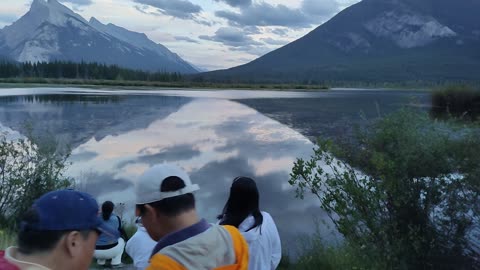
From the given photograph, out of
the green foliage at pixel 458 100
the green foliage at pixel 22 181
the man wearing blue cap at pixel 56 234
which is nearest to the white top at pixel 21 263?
the man wearing blue cap at pixel 56 234

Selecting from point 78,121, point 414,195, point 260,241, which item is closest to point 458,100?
point 78,121

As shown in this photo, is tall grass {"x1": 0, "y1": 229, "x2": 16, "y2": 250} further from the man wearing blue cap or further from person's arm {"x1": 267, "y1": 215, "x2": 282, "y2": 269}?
the man wearing blue cap

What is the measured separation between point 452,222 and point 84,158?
12.3 m

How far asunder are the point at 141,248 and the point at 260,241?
1.01 metres

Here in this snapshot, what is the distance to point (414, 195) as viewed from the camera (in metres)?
5.45

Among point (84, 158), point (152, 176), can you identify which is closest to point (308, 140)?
point (84, 158)

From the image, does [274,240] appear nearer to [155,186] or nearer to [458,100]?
[155,186]

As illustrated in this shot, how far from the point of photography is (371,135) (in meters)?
5.93

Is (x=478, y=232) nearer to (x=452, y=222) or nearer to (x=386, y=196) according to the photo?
(x=452, y=222)

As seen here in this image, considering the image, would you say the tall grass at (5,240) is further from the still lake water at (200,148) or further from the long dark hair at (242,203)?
the long dark hair at (242,203)

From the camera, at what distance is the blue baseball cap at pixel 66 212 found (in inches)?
80.8

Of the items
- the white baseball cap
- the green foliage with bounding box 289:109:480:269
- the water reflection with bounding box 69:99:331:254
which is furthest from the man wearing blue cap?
the water reflection with bounding box 69:99:331:254

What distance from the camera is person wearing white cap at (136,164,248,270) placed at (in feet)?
7.69

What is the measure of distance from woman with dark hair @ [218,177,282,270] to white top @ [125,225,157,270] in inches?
24.9
